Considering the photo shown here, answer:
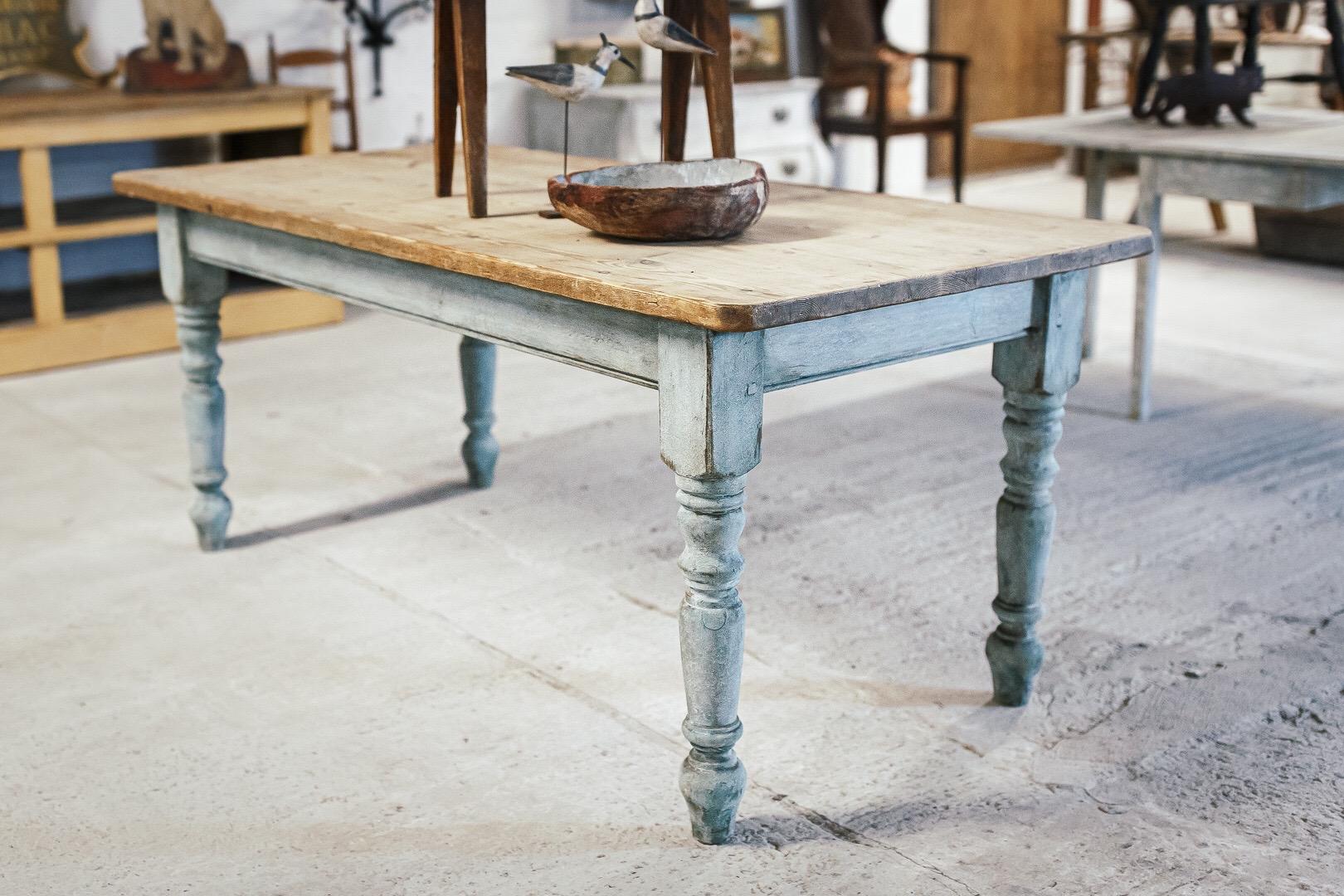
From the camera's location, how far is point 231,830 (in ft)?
6.93

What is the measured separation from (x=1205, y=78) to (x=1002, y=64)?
4.47m

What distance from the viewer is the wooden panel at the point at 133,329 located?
15.5 feet

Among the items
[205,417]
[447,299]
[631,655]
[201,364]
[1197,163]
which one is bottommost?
[631,655]

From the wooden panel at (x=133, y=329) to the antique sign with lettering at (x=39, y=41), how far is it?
2.82 ft

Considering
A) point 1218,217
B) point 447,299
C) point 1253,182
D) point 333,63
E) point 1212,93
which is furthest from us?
point 1218,217

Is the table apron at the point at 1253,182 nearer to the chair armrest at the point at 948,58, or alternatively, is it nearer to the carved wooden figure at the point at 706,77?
the carved wooden figure at the point at 706,77

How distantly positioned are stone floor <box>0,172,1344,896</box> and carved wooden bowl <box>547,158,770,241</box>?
0.79 m

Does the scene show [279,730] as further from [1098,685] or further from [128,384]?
[128,384]

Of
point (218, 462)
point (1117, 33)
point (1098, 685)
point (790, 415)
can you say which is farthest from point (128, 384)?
point (1117, 33)

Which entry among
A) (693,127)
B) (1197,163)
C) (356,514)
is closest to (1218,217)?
(693,127)

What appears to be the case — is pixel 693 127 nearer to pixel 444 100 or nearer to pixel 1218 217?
pixel 1218 217

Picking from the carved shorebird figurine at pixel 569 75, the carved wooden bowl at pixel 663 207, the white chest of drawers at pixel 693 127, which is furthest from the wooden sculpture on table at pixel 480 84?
the white chest of drawers at pixel 693 127

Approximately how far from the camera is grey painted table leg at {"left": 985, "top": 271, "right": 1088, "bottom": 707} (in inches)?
87.8

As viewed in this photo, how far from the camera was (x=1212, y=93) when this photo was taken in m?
4.16
